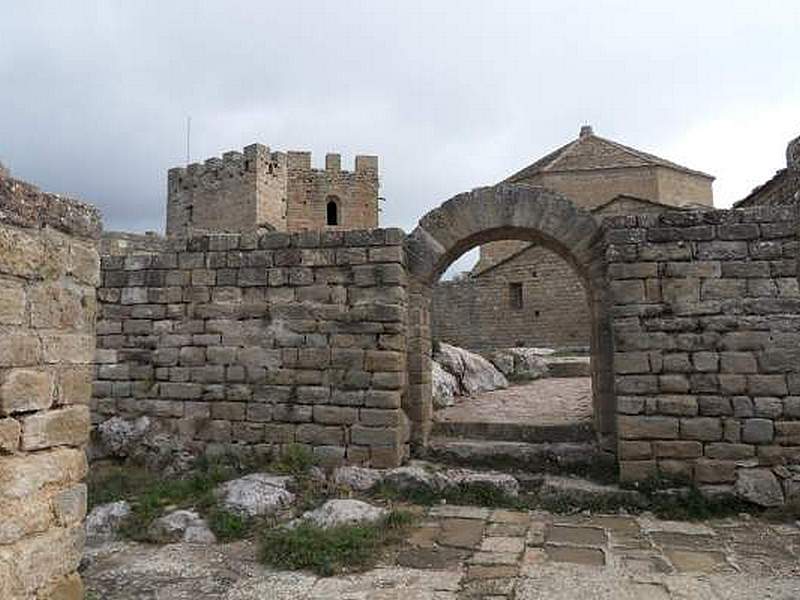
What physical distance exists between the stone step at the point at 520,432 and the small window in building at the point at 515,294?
35.7 feet

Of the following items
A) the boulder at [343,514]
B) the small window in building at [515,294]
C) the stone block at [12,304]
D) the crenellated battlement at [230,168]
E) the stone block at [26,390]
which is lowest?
the boulder at [343,514]

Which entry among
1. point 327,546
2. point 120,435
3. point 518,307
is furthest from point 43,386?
point 518,307

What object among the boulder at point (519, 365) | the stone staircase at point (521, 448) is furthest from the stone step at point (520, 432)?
the boulder at point (519, 365)

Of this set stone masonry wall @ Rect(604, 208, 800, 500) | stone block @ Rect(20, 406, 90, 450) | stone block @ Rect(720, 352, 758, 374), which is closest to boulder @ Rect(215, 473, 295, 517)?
stone block @ Rect(20, 406, 90, 450)

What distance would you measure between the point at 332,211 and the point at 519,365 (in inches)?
760

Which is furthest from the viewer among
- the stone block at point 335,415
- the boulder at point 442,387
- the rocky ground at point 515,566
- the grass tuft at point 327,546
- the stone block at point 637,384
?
the boulder at point 442,387

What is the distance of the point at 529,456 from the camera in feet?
21.4

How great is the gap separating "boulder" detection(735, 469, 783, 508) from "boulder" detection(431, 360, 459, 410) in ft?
12.7

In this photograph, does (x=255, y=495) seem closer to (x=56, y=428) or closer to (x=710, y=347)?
(x=56, y=428)

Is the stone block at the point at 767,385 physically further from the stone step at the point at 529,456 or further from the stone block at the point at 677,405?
the stone step at the point at 529,456

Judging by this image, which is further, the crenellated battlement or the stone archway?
the crenellated battlement

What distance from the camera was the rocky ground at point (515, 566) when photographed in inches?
152

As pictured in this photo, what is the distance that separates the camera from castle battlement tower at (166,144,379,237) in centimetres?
2817

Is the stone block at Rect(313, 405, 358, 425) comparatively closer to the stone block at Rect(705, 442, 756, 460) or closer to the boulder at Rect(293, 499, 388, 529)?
the boulder at Rect(293, 499, 388, 529)
